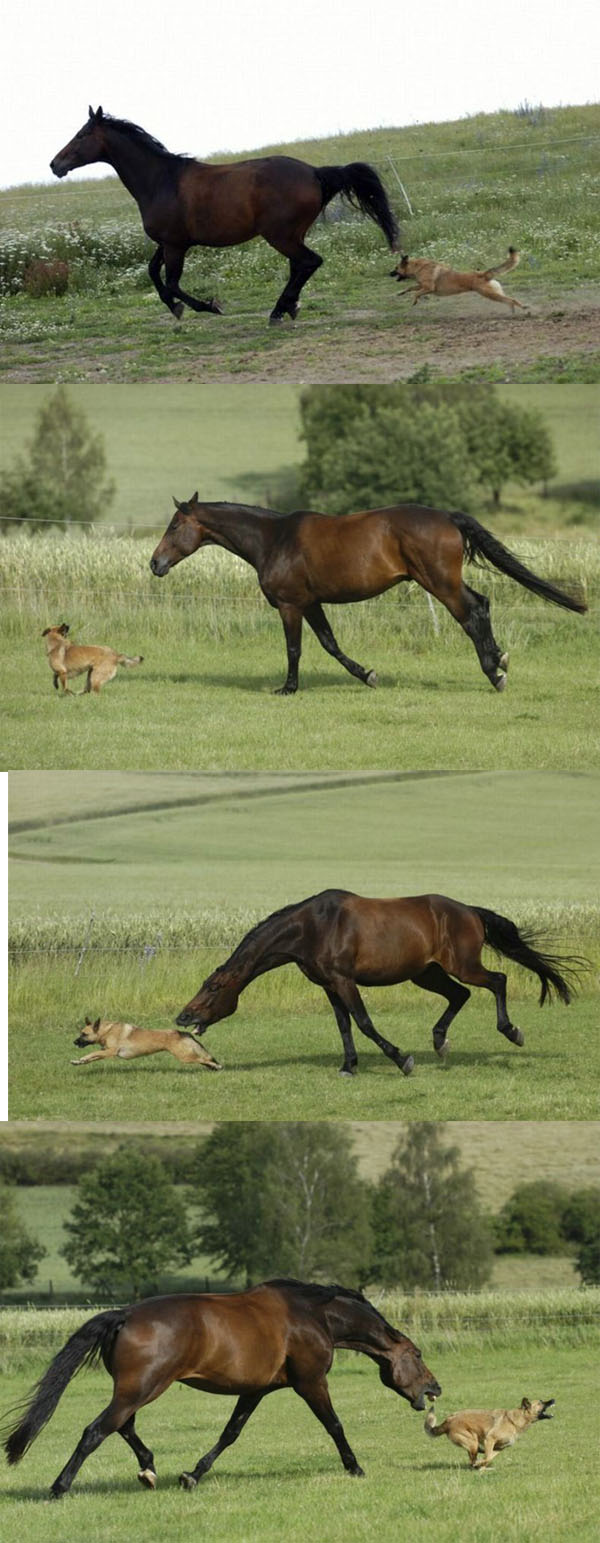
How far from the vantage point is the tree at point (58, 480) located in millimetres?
16922

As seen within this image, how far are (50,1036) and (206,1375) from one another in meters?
5.20

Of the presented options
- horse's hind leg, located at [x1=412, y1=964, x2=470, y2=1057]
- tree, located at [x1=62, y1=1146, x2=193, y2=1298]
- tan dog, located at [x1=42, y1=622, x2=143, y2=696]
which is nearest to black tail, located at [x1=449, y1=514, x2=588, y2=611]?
horse's hind leg, located at [x1=412, y1=964, x2=470, y2=1057]

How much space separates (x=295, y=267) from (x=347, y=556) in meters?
1.84

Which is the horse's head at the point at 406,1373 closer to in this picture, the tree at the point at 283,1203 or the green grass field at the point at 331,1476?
the green grass field at the point at 331,1476

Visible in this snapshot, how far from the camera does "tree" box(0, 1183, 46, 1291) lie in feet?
72.1

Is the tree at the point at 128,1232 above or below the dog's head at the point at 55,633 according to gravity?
below

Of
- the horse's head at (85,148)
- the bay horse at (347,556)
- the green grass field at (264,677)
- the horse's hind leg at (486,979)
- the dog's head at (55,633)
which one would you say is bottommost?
the horse's hind leg at (486,979)

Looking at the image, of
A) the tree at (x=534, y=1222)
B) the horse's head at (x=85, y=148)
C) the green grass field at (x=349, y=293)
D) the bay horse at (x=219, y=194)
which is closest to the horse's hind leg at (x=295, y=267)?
the bay horse at (x=219, y=194)

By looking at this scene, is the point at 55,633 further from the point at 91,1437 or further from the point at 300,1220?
the point at 300,1220

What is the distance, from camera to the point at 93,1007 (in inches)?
609

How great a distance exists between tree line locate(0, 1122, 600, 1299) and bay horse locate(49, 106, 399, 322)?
11.8 meters

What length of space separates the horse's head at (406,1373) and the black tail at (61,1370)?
5.30ft

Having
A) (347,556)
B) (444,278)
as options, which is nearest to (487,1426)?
(347,556)

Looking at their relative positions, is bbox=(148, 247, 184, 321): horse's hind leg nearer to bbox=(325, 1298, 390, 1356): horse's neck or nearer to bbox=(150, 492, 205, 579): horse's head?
bbox=(150, 492, 205, 579): horse's head
